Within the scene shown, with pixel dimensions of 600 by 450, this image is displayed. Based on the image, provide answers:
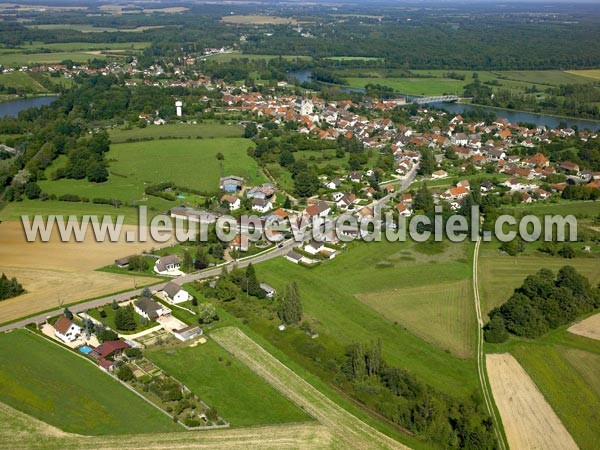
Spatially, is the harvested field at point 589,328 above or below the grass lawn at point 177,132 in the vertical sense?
below

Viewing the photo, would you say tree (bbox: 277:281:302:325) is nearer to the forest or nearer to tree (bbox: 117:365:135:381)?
tree (bbox: 117:365:135:381)

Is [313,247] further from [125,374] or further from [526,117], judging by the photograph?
[526,117]

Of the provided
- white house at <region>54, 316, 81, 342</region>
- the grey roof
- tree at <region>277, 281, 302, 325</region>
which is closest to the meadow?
tree at <region>277, 281, 302, 325</region>

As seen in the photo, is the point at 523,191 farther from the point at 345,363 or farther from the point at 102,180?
the point at 102,180

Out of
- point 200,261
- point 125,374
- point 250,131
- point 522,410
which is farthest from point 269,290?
point 250,131

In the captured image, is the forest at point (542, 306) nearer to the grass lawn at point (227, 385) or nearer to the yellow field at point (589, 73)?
the grass lawn at point (227, 385)

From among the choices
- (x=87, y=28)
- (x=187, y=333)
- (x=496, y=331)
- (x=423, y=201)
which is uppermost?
(x=87, y=28)

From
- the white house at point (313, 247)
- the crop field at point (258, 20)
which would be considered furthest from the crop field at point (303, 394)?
the crop field at point (258, 20)

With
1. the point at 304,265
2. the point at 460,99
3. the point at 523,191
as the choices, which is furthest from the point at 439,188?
the point at 460,99
